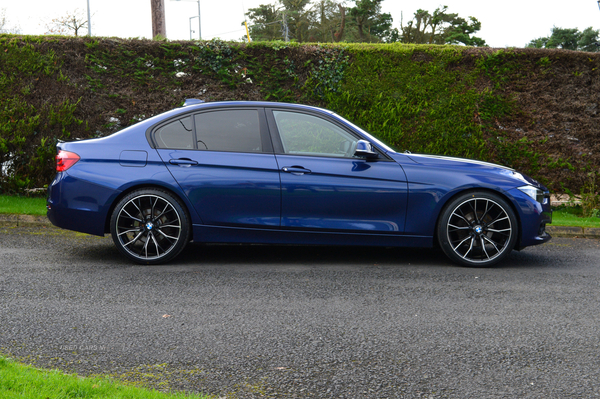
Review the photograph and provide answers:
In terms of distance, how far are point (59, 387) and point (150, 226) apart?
122 inches

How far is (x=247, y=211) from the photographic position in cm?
550

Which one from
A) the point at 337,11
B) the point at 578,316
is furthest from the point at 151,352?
the point at 337,11

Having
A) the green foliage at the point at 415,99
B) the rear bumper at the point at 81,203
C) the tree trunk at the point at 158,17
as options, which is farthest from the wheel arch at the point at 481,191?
the tree trunk at the point at 158,17

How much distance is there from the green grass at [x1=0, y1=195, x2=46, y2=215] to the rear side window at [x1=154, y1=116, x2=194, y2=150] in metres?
3.25

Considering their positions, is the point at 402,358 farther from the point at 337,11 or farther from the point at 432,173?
the point at 337,11

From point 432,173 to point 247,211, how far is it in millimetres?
1888

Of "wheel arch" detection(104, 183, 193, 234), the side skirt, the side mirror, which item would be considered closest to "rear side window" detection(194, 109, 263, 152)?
"wheel arch" detection(104, 183, 193, 234)

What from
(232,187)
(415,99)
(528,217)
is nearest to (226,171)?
(232,187)

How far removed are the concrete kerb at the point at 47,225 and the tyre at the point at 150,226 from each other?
2.79 m

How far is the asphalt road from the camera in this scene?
2945mm

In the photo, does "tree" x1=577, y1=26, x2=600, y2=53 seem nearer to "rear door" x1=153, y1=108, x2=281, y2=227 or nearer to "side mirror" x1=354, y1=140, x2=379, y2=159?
"side mirror" x1=354, y1=140, x2=379, y2=159

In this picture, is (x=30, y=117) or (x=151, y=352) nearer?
(x=151, y=352)

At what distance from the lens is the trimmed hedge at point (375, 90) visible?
9.51 meters

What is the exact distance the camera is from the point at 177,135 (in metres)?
5.64
